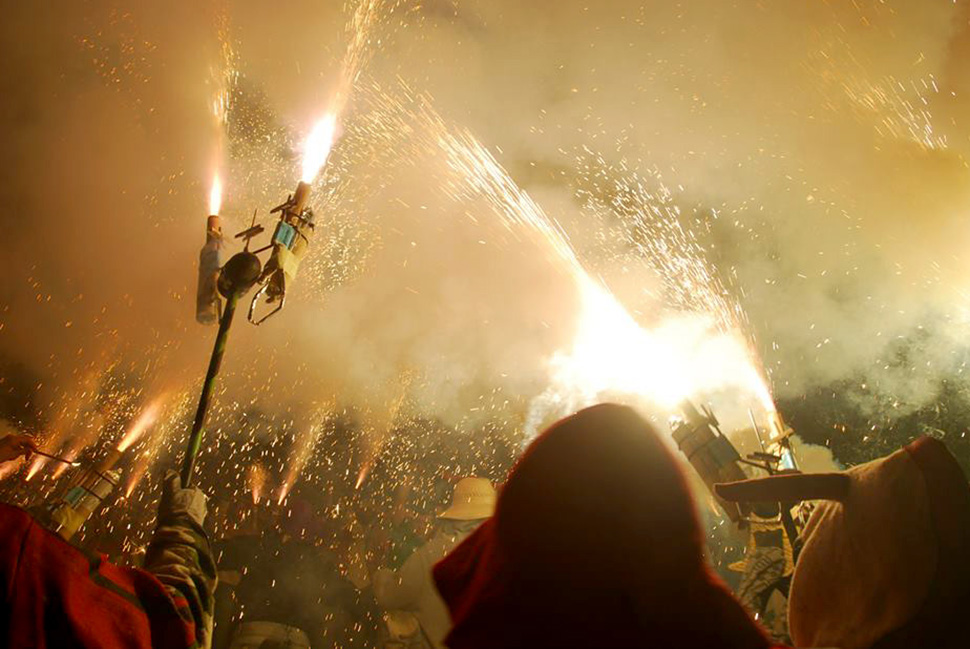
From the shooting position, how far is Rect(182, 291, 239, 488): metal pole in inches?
109

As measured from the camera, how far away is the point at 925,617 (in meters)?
1.20

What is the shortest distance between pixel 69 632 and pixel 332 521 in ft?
38.7

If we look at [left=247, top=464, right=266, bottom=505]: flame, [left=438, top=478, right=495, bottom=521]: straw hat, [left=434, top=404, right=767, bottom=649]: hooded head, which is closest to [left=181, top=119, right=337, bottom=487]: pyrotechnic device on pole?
[left=434, top=404, right=767, bottom=649]: hooded head

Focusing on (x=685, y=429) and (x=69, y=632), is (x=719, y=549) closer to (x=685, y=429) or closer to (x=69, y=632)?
(x=685, y=429)

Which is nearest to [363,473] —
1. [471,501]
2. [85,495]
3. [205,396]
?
[471,501]

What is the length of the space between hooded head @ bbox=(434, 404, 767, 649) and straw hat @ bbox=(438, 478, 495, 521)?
7.08 m

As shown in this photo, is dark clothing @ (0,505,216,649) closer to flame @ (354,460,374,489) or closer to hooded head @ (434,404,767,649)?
hooded head @ (434,404,767,649)

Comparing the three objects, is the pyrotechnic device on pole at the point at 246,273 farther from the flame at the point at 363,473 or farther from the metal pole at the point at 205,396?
the flame at the point at 363,473

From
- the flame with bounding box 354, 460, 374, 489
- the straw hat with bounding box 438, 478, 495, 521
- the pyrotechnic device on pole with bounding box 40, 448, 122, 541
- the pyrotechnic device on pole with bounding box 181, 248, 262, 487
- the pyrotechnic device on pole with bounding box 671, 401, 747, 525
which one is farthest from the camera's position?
the flame with bounding box 354, 460, 374, 489

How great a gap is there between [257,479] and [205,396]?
47.2 ft

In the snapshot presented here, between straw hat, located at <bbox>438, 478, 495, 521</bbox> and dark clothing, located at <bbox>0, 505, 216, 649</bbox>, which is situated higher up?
straw hat, located at <bbox>438, 478, 495, 521</bbox>

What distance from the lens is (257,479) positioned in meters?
15.7

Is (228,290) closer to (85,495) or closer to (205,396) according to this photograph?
(205,396)

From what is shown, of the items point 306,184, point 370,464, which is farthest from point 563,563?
point 370,464
